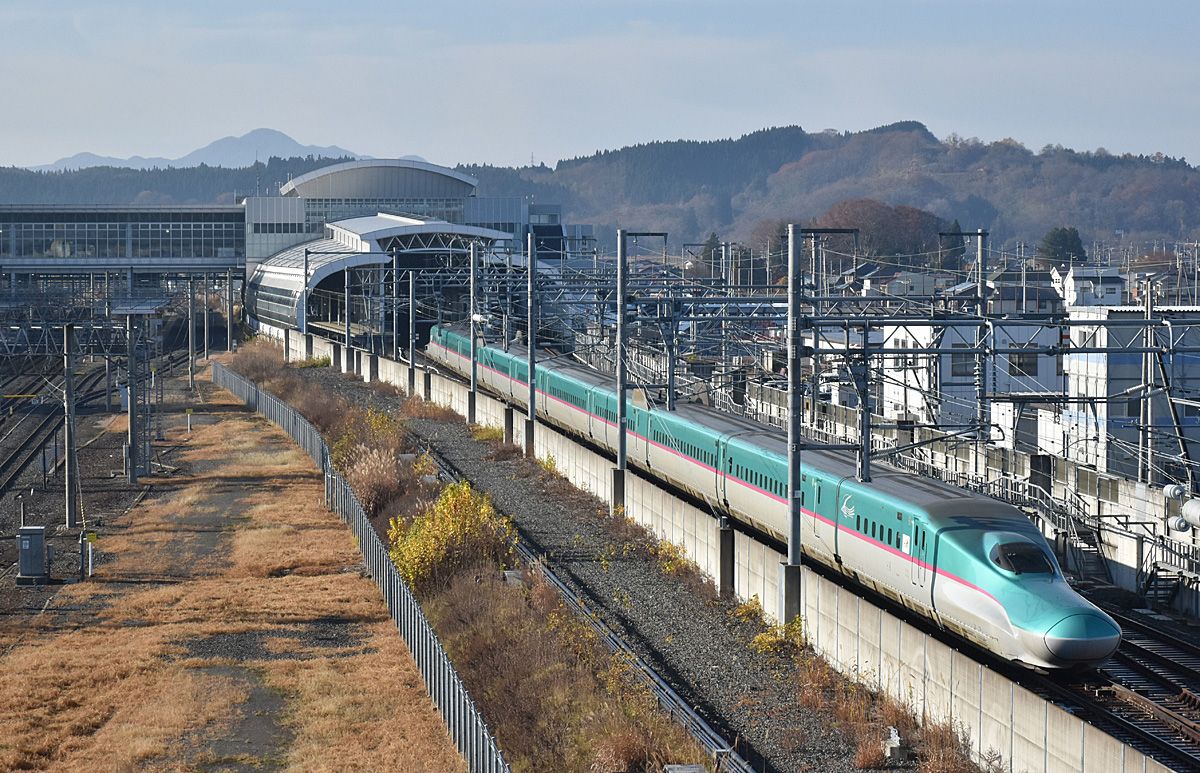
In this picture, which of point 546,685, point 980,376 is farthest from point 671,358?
point 546,685

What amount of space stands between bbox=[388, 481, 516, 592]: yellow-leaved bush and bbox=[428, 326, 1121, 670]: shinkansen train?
19.4 ft

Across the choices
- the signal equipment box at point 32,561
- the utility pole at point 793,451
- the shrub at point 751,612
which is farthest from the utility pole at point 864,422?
the signal equipment box at point 32,561

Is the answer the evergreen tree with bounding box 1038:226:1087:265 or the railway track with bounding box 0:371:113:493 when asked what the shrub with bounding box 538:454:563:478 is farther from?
the evergreen tree with bounding box 1038:226:1087:265

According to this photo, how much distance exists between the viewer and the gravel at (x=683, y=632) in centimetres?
2164

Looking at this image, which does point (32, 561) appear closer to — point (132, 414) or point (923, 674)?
point (132, 414)

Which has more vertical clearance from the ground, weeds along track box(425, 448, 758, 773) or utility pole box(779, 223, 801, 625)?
utility pole box(779, 223, 801, 625)

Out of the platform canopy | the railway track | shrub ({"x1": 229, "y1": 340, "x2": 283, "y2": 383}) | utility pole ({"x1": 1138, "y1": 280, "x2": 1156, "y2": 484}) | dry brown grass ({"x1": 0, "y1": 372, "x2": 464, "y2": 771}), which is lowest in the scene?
dry brown grass ({"x1": 0, "y1": 372, "x2": 464, "y2": 771})

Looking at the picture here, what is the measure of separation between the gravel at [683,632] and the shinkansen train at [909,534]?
2.48m

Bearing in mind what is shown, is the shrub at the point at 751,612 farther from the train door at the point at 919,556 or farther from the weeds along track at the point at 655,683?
the train door at the point at 919,556

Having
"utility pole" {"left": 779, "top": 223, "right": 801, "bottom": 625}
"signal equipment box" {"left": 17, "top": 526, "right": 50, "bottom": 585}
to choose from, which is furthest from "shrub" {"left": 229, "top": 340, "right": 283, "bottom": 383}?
"utility pole" {"left": 779, "top": 223, "right": 801, "bottom": 625}

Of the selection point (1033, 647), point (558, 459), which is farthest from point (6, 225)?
point (1033, 647)

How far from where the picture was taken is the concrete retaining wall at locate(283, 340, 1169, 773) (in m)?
18.3

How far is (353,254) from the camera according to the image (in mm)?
97688

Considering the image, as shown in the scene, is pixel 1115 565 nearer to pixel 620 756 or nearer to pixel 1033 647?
pixel 1033 647
